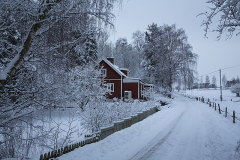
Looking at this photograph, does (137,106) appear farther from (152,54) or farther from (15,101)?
(152,54)

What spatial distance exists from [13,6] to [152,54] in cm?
4384

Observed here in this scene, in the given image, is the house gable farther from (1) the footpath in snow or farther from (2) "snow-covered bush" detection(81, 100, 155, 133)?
(1) the footpath in snow

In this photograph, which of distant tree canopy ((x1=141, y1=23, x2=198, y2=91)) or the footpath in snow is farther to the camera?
distant tree canopy ((x1=141, y1=23, x2=198, y2=91))

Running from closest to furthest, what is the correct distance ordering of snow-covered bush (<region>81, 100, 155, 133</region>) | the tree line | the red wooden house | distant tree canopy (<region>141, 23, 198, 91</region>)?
the tree line, snow-covered bush (<region>81, 100, 155, 133</region>), the red wooden house, distant tree canopy (<region>141, 23, 198, 91</region>)

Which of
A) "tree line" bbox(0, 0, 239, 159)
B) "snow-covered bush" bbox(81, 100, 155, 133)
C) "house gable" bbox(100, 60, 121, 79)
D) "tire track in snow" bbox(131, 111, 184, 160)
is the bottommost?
"tire track in snow" bbox(131, 111, 184, 160)

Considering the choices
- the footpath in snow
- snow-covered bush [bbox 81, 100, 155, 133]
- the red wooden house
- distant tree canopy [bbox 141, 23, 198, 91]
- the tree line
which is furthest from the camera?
distant tree canopy [bbox 141, 23, 198, 91]

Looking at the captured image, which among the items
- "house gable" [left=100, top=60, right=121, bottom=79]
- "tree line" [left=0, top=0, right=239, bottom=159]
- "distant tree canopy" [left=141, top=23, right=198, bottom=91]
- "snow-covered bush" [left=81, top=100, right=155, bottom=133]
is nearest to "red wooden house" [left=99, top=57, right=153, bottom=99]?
"house gable" [left=100, top=60, right=121, bottom=79]

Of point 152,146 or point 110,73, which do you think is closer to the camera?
point 152,146

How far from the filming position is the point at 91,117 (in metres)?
9.42

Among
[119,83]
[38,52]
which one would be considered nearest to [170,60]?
[119,83]

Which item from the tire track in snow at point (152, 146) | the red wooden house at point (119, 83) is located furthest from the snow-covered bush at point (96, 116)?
the red wooden house at point (119, 83)

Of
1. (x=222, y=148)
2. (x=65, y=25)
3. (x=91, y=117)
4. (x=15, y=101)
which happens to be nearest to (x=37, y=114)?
(x=15, y=101)

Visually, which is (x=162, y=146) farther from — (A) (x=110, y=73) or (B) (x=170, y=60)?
(B) (x=170, y=60)

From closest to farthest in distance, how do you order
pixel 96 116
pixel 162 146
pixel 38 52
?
pixel 38 52, pixel 162 146, pixel 96 116
